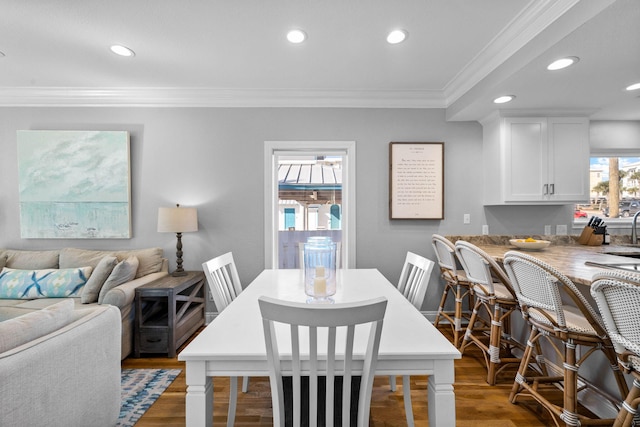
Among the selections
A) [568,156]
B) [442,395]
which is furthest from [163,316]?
[568,156]

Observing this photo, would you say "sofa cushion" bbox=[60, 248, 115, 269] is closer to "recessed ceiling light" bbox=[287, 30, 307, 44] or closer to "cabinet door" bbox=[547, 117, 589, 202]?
"recessed ceiling light" bbox=[287, 30, 307, 44]

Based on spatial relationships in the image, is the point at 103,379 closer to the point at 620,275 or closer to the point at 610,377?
the point at 620,275

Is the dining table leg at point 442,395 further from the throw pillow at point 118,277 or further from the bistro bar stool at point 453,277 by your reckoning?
the throw pillow at point 118,277

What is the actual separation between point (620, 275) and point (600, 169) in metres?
3.43

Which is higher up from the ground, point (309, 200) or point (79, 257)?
point (309, 200)

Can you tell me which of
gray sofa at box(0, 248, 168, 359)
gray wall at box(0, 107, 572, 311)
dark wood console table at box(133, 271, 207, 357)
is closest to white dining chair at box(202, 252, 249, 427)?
dark wood console table at box(133, 271, 207, 357)

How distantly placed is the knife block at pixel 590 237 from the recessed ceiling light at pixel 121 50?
4.56 meters

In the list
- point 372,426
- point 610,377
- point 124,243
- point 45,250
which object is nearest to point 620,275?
point 610,377

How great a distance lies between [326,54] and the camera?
2.43 metres

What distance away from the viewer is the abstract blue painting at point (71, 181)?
313 cm

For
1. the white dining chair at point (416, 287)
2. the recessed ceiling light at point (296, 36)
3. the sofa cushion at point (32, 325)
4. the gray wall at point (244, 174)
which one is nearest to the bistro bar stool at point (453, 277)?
the gray wall at point (244, 174)

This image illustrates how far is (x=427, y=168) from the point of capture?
326 cm

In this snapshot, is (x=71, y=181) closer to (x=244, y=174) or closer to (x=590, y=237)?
(x=244, y=174)

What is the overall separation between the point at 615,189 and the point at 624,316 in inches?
135
